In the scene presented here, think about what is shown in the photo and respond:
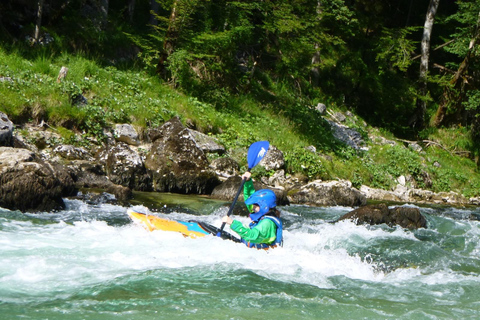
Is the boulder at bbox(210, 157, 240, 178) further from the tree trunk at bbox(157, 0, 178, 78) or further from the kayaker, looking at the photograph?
the kayaker

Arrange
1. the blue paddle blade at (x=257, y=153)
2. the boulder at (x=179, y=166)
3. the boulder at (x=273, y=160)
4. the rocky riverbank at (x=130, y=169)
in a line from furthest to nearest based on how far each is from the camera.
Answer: the boulder at (x=273, y=160) → the boulder at (x=179, y=166) → the blue paddle blade at (x=257, y=153) → the rocky riverbank at (x=130, y=169)

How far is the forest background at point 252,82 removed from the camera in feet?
38.2

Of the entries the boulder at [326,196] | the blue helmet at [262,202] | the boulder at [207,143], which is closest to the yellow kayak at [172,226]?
the blue helmet at [262,202]

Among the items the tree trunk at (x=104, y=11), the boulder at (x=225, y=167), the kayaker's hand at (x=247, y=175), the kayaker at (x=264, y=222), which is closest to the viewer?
the kayaker at (x=264, y=222)

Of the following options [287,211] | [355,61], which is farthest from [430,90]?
[287,211]

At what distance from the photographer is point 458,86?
18062 mm

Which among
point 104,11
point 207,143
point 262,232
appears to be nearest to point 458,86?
point 207,143

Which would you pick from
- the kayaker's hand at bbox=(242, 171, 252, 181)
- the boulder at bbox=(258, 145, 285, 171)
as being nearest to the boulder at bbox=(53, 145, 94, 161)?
the boulder at bbox=(258, 145, 285, 171)

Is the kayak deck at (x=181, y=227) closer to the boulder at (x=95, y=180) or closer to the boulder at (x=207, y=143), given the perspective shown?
the boulder at (x=95, y=180)

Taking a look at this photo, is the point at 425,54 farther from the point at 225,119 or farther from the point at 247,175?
the point at 247,175

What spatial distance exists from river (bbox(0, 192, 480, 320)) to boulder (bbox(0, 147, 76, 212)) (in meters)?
0.25

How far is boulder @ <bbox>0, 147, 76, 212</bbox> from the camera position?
256 inches

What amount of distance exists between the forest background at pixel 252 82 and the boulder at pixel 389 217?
3.81 metres

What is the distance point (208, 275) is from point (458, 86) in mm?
16355
